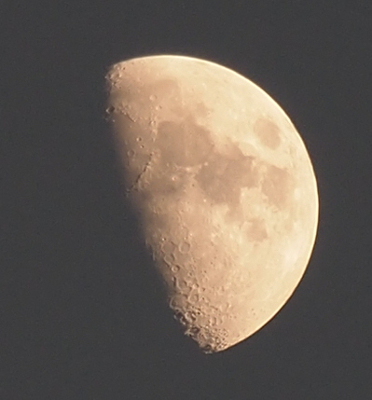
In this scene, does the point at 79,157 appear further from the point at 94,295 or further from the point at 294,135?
the point at 294,135

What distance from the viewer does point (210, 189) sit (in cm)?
1311

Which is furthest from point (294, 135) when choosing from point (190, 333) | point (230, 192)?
point (190, 333)

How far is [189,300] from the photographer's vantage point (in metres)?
13.5

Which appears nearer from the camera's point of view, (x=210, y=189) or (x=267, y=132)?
(x=210, y=189)

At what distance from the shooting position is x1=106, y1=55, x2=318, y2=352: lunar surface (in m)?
13.0

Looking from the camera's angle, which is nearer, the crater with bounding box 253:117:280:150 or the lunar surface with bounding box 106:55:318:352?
the lunar surface with bounding box 106:55:318:352

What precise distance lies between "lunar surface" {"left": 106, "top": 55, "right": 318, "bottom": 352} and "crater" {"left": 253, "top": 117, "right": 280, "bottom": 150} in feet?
0.05

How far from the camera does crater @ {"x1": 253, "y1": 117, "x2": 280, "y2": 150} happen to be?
45.6ft

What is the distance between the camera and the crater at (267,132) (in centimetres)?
1391

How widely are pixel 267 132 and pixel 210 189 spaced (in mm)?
1346

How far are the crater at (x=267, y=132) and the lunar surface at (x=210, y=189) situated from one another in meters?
0.01

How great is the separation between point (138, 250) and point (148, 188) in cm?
69

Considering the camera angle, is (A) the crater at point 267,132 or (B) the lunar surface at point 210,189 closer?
(B) the lunar surface at point 210,189

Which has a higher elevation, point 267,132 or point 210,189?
point 267,132
